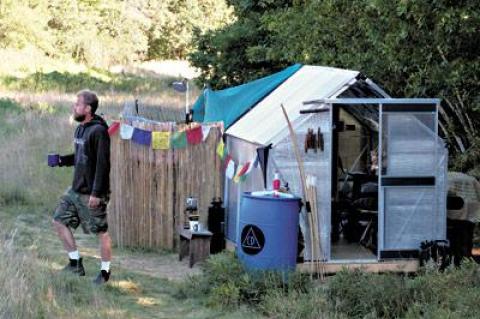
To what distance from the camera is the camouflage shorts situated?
7930mm

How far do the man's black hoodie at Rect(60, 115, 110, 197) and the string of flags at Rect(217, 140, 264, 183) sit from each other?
6.94ft

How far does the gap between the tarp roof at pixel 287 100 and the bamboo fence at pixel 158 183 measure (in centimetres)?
56

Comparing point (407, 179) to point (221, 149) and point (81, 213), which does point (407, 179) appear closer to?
point (221, 149)

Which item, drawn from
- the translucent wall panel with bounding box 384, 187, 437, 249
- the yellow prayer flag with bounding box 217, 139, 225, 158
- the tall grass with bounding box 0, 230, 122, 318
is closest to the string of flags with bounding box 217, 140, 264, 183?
the yellow prayer flag with bounding box 217, 139, 225, 158

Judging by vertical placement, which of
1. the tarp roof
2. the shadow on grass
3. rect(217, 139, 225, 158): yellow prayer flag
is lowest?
rect(217, 139, 225, 158): yellow prayer flag

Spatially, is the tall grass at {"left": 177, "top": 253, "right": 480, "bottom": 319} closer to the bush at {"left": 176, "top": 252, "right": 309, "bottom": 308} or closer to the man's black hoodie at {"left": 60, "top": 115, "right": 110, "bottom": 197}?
the bush at {"left": 176, "top": 252, "right": 309, "bottom": 308}

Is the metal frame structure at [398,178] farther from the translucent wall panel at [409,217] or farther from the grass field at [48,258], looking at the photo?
the grass field at [48,258]

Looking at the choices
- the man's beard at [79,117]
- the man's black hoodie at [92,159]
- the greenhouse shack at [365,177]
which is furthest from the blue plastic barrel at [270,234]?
the man's beard at [79,117]

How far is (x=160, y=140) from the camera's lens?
10.8 m

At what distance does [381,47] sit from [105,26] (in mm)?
37793

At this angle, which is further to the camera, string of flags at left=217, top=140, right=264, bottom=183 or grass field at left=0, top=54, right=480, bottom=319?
string of flags at left=217, top=140, right=264, bottom=183

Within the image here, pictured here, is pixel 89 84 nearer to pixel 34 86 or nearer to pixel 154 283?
pixel 34 86

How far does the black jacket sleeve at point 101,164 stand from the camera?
306 inches

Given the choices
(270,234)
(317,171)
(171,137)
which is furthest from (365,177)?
(171,137)
